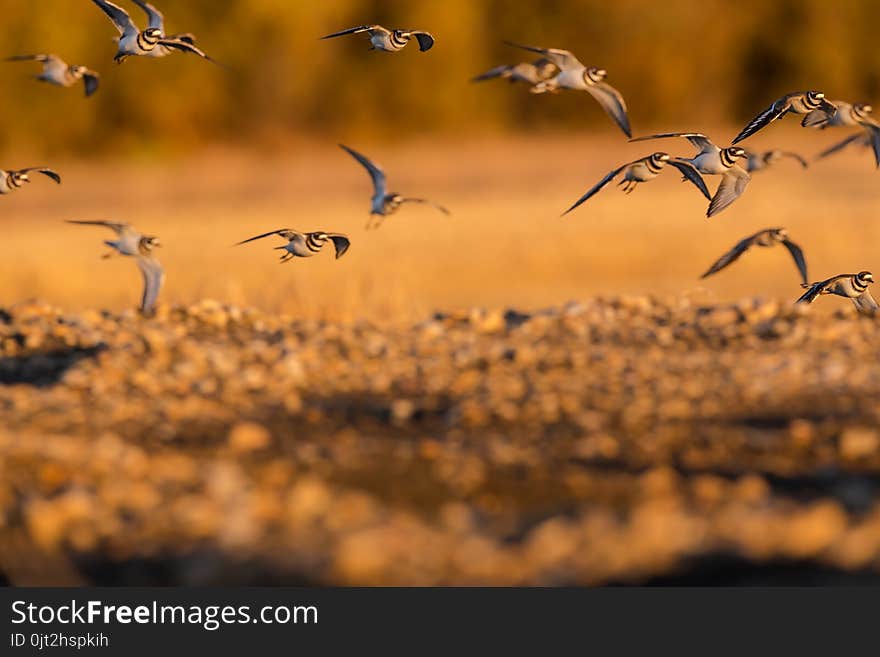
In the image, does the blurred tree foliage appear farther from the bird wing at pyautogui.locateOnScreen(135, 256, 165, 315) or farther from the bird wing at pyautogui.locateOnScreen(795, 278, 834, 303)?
the bird wing at pyautogui.locateOnScreen(795, 278, 834, 303)

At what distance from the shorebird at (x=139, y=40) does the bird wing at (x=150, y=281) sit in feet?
3.63

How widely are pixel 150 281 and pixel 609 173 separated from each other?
259 centimetres

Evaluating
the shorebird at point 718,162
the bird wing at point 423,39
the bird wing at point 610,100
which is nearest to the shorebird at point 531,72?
the bird wing at point 610,100

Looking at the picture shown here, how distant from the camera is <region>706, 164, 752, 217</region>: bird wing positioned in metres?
8.08

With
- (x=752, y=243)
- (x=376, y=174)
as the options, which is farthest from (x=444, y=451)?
(x=376, y=174)

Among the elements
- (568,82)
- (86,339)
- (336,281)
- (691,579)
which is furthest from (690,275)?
(691,579)

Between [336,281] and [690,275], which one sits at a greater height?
[690,275]

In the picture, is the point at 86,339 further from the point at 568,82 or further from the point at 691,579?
the point at 691,579

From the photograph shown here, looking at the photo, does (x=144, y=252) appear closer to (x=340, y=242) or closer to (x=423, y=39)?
(x=340, y=242)

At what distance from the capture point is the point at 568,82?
27.2 feet

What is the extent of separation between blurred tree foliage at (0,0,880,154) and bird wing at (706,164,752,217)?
64.6ft

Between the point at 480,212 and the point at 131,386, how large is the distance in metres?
15.4

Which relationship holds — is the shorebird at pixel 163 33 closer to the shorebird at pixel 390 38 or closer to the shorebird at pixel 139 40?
the shorebird at pixel 139 40

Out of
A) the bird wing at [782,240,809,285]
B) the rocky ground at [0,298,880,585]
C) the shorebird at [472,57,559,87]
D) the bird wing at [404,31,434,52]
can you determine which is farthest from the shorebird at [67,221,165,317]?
the bird wing at [782,240,809,285]
